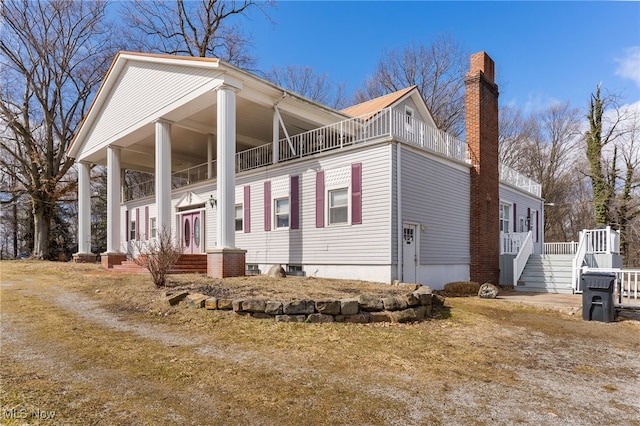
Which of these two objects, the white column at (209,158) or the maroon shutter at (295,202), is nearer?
the maroon shutter at (295,202)

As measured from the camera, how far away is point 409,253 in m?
11.1

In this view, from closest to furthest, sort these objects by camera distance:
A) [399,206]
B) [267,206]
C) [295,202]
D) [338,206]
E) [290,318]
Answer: [290,318]
[399,206]
[338,206]
[295,202]
[267,206]

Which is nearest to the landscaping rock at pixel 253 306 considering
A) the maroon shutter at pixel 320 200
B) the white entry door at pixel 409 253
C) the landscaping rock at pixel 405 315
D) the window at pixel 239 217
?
the landscaping rock at pixel 405 315

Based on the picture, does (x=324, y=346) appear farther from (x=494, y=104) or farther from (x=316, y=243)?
(x=494, y=104)

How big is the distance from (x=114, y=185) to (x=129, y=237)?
5.85 m

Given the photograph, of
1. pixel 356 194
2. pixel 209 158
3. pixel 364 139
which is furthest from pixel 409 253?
pixel 209 158

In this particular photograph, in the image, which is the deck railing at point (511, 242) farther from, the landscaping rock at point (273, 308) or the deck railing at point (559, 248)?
the landscaping rock at point (273, 308)

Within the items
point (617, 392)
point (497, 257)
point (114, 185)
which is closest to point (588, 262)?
point (497, 257)

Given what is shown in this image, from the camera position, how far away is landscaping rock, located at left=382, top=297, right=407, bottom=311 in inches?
271

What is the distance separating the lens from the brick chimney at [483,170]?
539 inches

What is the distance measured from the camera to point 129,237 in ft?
71.4

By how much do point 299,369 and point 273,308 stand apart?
2221mm

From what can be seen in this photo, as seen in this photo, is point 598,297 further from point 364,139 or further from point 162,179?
point 162,179

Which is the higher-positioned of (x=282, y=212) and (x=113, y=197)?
(x=113, y=197)
